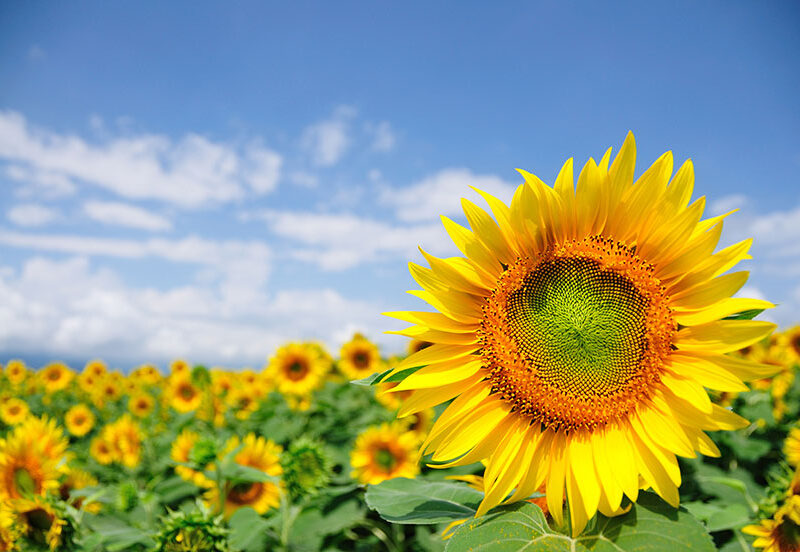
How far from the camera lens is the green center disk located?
1.51 meters

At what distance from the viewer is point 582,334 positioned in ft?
5.06

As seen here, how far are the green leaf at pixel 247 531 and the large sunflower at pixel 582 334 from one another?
1519 mm

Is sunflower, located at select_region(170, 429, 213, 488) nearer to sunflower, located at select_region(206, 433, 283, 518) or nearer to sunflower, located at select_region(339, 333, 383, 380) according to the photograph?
sunflower, located at select_region(206, 433, 283, 518)

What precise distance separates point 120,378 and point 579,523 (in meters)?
15.1

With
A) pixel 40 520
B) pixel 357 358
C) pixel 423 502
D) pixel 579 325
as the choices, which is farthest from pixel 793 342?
pixel 40 520

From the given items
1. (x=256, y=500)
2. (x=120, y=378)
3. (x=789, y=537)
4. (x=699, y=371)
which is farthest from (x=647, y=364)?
(x=120, y=378)

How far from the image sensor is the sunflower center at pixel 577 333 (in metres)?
1.49

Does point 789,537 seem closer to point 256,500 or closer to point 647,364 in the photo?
point 647,364

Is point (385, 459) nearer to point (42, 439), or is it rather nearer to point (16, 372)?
point (42, 439)

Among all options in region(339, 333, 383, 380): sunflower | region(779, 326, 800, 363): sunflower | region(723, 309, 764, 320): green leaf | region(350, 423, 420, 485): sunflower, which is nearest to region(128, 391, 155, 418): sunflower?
region(339, 333, 383, 380): sunflower

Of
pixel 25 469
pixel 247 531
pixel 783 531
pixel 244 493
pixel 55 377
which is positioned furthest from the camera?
pixel 55 377

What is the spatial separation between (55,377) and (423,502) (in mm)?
14313

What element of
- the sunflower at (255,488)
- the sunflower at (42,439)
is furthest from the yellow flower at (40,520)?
the sunflower at (255,488)

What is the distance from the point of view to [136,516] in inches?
167
